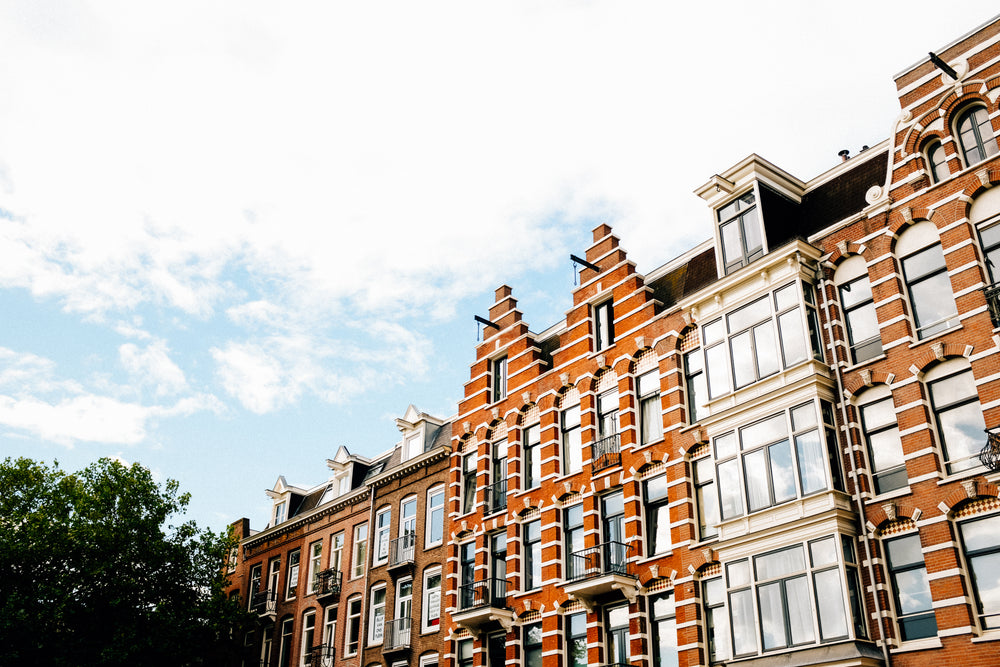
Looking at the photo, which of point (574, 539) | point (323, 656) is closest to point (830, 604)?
point (574, 539)

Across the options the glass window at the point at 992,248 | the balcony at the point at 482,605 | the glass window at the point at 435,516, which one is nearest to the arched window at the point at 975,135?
the glass window at the point at 992,248

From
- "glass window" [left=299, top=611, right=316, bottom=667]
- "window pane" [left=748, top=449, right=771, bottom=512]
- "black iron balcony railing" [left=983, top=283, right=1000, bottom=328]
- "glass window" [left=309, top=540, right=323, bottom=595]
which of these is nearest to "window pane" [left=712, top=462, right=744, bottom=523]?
"window pane" [left=748, top=449, right=771, bottom=512]

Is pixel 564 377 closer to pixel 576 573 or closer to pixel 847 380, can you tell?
pixel 576 573

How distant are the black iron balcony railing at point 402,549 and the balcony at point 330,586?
3.84 meters

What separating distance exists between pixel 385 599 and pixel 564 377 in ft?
37.9

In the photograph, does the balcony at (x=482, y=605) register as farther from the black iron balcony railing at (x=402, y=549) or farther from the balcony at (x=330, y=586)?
the balcony at (x=330, y=586)

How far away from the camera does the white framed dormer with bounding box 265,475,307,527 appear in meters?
46.6

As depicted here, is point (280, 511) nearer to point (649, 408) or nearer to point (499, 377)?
point (499, 377)

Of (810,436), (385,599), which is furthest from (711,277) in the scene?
(385,599)

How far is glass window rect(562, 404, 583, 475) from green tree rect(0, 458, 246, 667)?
17.4 m

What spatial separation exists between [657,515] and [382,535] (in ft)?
48.9

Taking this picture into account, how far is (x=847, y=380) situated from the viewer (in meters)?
22.4

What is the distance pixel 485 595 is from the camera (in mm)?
30453

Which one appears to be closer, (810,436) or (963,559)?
(963,559)
